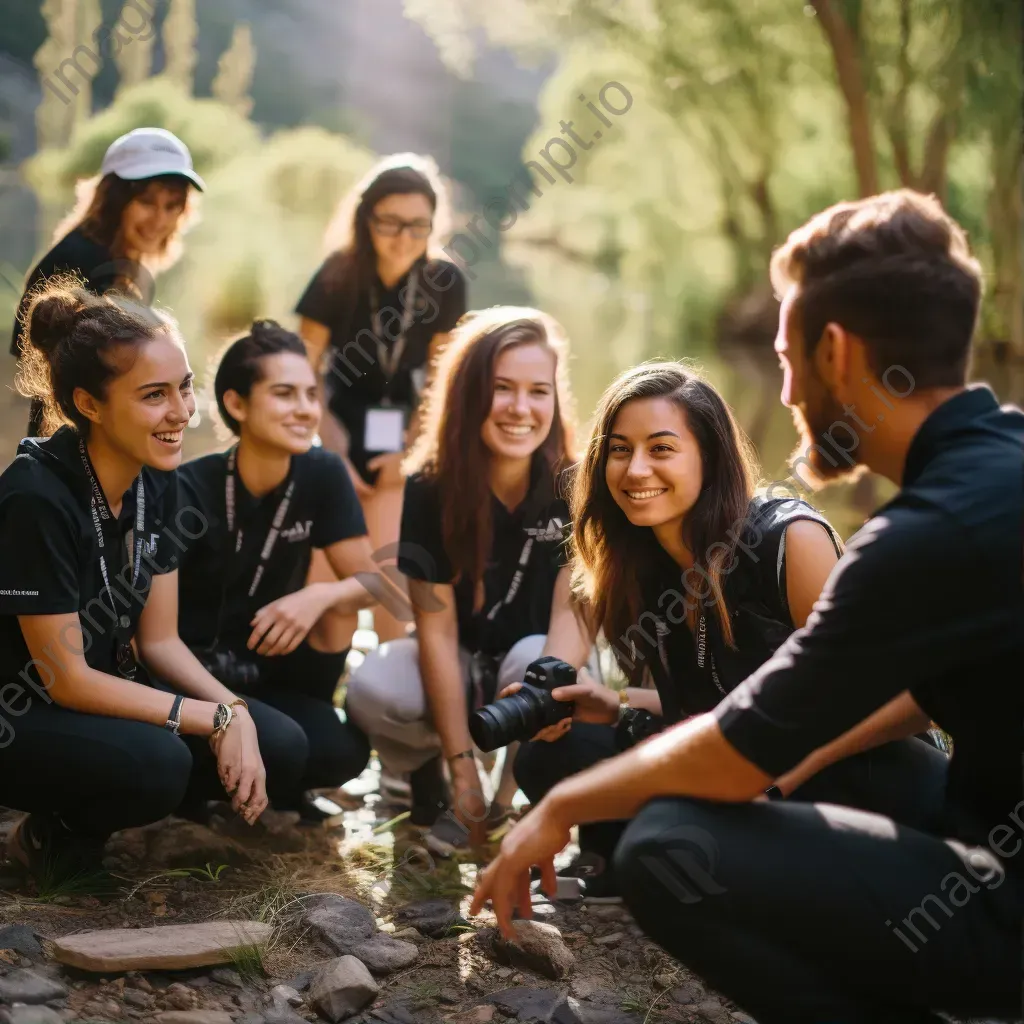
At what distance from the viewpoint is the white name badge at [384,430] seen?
3441mm

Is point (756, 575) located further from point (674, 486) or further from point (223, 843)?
point (223, 843)

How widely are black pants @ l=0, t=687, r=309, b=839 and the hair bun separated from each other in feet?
2.14

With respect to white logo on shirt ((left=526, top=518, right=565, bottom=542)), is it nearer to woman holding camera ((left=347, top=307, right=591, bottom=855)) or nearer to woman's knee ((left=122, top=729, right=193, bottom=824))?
woman holding camera ((left=347, top=307, right=591, bottom=855))

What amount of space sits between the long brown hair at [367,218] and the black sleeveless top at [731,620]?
5.14ft

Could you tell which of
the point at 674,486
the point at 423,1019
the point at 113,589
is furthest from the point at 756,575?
the point at 113,589

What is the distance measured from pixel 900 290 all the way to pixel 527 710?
1007mm

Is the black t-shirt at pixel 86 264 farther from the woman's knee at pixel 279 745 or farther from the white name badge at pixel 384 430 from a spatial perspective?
the woman's knee at pixel 279 745

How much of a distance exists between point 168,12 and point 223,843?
16809 millimetres

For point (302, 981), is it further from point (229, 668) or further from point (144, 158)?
point (144, 158)

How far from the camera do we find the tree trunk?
5.53 metres

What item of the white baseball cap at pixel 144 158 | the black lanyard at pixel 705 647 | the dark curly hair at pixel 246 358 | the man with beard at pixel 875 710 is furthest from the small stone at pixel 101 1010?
the white baseball cap at pixel 144 158

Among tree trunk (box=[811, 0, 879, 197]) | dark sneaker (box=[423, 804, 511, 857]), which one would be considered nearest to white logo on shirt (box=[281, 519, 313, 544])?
dark sneaker (box=[423, 804, 511, 857])

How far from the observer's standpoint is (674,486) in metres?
2.04

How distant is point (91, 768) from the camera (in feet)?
6.66
